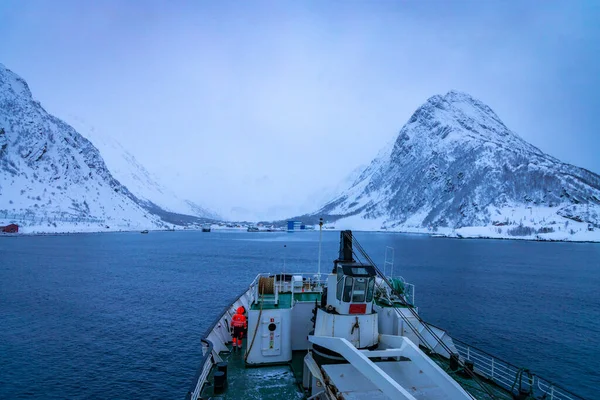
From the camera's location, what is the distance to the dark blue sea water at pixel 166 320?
29.1 meters

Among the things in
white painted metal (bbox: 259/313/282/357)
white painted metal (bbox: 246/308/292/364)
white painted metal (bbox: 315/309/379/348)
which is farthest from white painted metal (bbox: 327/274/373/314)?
white painted metal (bbox: 259/313/282/357)

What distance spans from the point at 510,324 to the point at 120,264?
8514 centimetres

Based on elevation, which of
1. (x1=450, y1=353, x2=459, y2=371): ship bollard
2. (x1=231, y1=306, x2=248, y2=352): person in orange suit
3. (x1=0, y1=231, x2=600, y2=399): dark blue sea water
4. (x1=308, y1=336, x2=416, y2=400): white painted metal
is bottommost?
(x1=0, y1=231, x2=600, y2=399): dark blue sea water

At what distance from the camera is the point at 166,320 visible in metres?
44.0

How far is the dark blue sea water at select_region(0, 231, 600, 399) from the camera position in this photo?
2912cm

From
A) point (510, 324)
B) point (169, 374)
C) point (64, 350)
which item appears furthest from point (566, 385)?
point (64, 350)

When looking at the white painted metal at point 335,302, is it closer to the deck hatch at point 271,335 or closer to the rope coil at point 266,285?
the deck hatch at point 271,335

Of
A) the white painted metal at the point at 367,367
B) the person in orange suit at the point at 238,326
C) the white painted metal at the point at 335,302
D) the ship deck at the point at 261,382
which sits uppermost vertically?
the white painted metal at the point at 335,302

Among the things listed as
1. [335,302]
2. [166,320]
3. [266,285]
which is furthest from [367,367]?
[166,320]

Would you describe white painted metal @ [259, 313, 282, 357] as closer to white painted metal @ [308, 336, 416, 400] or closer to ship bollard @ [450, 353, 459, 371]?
white painted metal @ [308, 336, 416, 400]

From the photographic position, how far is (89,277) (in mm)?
71750

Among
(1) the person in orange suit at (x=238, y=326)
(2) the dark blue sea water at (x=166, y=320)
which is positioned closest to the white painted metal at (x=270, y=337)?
(1) the person in orange suit at (x=238, y=326)

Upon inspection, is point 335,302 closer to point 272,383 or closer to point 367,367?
point 367,367

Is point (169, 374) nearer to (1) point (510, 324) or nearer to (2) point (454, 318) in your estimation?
(2) point (454, 318)
